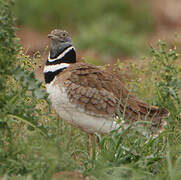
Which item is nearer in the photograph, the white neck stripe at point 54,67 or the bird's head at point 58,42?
the white neck stripe at point 54,67

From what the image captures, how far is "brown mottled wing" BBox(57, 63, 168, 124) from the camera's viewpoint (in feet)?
16.7

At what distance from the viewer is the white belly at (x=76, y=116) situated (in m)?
5.05

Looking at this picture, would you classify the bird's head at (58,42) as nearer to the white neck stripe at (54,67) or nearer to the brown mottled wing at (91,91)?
the white neck stripe at (54,67)

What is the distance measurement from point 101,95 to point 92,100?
113 millimetres

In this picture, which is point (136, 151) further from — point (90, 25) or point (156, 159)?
point (90, 25)

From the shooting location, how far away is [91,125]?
511 cm

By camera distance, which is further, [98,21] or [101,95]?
[98,21]

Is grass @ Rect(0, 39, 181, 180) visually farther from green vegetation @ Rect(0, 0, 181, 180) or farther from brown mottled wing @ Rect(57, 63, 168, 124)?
brown mottled wing @ Rect(57, 63, 168, 124)

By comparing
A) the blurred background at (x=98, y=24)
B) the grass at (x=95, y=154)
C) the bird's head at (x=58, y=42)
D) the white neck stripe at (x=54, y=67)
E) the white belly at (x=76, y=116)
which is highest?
the blurred background at (x=98, y=24)

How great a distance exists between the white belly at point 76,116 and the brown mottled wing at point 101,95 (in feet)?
0.16

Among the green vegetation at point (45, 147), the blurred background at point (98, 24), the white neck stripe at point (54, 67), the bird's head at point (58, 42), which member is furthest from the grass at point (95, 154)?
the blurred background at point (98, 24)

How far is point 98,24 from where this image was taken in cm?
1395

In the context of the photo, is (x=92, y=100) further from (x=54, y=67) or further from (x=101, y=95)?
(x=54, y=67)

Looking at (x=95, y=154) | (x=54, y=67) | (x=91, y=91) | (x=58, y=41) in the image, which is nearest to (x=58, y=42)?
(x=58, y=41)
